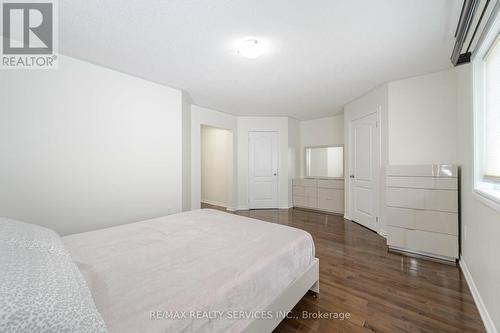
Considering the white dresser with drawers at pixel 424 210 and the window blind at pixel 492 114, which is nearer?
the window blind at pixel 492 114

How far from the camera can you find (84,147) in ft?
7.54

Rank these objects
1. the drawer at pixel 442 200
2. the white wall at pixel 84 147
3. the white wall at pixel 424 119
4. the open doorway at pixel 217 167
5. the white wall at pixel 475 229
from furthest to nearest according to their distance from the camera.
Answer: the open doorway at pixel 217 167 → the white wall at pixel 424 119 → the drawer at pixel 442 200 → the white wall at pixel 84 147 → the white wall at pixel 475 229

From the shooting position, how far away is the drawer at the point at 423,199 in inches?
87.5

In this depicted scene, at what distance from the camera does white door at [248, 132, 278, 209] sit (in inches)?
198

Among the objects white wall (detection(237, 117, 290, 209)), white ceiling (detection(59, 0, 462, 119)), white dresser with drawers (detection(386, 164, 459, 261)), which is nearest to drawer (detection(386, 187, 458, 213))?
white dresser with drawers (detection(386, 164, 459, 261))

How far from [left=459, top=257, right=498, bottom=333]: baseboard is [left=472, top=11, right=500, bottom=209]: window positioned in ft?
2.57

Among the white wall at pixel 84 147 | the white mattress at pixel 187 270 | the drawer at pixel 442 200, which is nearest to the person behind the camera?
the white mattress at pixel 187 270

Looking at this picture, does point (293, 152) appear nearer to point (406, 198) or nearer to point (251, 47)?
point (406, 198)

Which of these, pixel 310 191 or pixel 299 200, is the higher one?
pixel 310 191

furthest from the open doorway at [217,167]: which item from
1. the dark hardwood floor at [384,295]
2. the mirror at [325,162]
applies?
the dark hardwood floor at [384,295]

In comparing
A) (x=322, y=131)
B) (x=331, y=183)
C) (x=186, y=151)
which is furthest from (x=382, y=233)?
(x=186, y=151)

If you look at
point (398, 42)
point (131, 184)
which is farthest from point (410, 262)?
point (131, 184)

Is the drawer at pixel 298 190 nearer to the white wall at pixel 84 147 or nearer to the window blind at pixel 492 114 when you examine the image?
the white wall at pixel 84 147

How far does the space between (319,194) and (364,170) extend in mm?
1459
